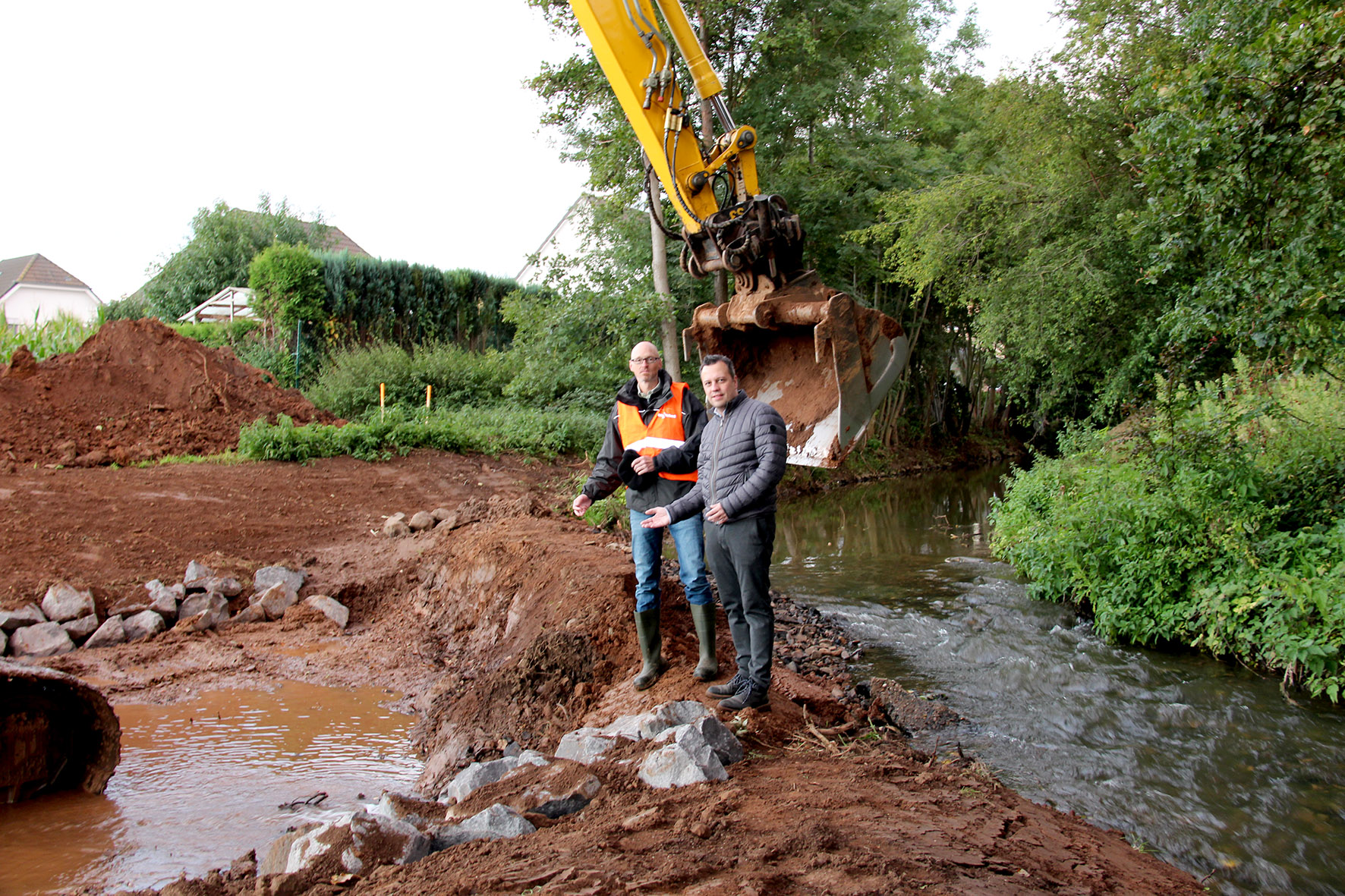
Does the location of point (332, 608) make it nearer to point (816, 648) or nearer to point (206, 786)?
point (206, 786)

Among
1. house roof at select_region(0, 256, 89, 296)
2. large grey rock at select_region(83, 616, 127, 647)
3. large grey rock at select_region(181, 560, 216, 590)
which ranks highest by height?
house roof at select_region(0, 256, 89, 296)

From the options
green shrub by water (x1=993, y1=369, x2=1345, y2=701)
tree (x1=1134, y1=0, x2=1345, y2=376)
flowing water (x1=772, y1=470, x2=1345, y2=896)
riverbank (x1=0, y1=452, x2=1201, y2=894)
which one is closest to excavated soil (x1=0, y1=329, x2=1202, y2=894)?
riverbank (x1=0, y1=452, x2=1201, y2=894)

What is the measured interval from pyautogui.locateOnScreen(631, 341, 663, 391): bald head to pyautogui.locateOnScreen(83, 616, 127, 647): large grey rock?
546 cm

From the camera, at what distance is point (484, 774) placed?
13.2ft

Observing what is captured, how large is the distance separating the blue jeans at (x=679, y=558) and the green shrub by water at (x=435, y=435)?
9300 millimetres

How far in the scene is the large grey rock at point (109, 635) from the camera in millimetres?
7480

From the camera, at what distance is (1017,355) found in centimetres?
1744

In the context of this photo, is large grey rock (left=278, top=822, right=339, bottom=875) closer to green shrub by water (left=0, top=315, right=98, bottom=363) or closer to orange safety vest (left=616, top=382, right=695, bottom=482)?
orange safety vest (left=616, top=382, right=695, bottom=482)

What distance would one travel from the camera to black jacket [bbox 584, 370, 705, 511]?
4949 mm

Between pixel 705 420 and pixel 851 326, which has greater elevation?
pixel 851 326

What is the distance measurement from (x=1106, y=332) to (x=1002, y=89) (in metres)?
4.72

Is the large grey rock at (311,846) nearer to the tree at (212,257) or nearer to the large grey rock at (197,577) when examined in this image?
the large grey rock at (197,577)

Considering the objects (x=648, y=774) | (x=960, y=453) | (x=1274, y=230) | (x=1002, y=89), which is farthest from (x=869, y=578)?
(x=960, y=453)

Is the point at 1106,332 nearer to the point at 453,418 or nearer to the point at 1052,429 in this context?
the point at 453,418
